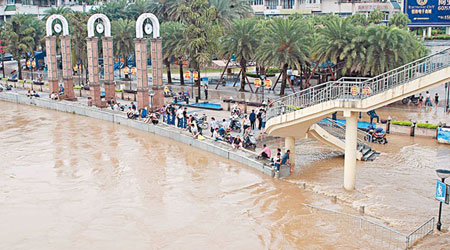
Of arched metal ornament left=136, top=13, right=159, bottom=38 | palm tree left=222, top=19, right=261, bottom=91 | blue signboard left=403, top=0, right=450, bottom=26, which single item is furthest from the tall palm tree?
blue signboard left=403, top=0, right=450, bottom=26

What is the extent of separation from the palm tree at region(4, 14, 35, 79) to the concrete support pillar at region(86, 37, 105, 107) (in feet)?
77.4

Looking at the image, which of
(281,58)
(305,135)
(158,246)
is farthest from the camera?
(281,58)

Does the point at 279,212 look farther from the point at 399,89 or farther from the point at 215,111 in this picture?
the point at 215,111

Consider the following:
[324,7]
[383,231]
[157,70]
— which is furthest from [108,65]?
[324,7]

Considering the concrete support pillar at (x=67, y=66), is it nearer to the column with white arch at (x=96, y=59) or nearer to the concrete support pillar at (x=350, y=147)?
the column with white arch at (x=96, y=59)

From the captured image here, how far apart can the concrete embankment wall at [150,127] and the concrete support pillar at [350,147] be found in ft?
11.1

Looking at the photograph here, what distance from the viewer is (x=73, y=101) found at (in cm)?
4294

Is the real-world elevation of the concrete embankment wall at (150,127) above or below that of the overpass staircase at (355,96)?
below

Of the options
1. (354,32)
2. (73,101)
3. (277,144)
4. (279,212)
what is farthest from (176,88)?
(279,212)

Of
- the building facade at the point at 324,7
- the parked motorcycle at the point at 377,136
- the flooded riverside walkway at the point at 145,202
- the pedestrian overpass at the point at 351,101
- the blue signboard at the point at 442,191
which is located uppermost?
the building facade at the point at 324,7

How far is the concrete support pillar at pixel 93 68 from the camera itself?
38.1 metres

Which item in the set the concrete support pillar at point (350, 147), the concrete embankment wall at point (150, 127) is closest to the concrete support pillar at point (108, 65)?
the concrete embankment wall at point (150, 127)

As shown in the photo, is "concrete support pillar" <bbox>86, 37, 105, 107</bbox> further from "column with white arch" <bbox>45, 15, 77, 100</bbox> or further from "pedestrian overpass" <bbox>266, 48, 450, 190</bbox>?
"pedestrian overpass" <bbox>266, 48, 450, 190</bbox>

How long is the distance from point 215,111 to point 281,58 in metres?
7.03
